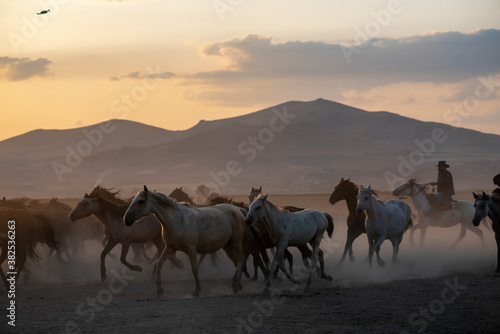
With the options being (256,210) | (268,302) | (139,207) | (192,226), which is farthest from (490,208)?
(139,207)

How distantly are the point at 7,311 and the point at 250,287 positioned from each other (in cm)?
459

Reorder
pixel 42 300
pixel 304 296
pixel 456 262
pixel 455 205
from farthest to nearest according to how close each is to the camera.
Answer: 1. pixel 455 205
2. pixel 456 262
3. pixel 42 300
4. pixel 304 296

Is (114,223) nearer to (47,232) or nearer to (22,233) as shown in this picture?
(47,232)

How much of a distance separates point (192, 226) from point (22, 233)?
15.6 ft

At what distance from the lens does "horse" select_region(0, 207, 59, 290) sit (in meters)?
15.1

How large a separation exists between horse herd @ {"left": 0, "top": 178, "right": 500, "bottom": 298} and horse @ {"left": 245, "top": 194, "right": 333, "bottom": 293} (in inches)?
0.7

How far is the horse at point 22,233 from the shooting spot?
15062 mm

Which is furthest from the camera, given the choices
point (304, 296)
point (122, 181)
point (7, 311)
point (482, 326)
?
point (122, 181)

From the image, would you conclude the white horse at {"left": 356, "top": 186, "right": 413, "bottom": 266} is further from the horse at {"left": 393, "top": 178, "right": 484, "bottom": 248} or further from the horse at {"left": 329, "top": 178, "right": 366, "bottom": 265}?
the horse at {"left": 393, "top": 178, "right": 484, "bottom": 248}

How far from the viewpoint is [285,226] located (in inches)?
517

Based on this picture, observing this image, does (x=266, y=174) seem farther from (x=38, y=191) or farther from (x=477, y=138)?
(x=477, y=138)

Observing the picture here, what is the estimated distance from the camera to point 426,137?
632 ft

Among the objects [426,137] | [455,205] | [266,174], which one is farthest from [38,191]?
[426,137]

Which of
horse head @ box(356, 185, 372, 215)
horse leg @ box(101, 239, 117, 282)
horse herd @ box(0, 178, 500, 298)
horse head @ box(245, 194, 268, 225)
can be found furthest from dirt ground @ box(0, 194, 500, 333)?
horse head @ box(356, 185, 372, 215)
